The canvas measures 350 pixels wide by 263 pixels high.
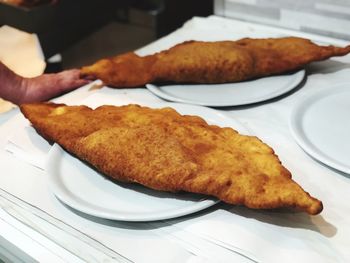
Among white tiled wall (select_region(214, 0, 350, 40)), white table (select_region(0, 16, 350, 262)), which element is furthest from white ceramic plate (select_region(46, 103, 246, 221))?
white tiled wall (select_region(214, 0, 350, 40))

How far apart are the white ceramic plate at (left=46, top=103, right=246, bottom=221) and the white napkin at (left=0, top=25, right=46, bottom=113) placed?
0.59 metres

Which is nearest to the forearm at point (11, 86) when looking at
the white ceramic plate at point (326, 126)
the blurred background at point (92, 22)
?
the blurred background at point (92, 22)

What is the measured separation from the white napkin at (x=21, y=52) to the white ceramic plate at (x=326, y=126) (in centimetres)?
74

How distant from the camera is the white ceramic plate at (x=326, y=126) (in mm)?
724

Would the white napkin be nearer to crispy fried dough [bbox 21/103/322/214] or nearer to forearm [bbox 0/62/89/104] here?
forearm [bbox 0/62/89/104]

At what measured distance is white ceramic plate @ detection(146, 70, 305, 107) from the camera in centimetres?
90

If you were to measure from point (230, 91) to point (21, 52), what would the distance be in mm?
734

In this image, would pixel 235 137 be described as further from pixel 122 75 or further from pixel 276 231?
pixel 122 75

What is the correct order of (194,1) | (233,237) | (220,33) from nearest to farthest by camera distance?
(233,237)
(220,33)
(194,1)

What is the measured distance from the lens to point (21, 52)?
138cm

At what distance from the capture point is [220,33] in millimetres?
1229

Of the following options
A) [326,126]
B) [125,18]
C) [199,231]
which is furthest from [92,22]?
[199,231]

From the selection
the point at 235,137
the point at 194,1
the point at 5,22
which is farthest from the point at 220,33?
the point at 194,1

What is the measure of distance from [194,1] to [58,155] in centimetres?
149
